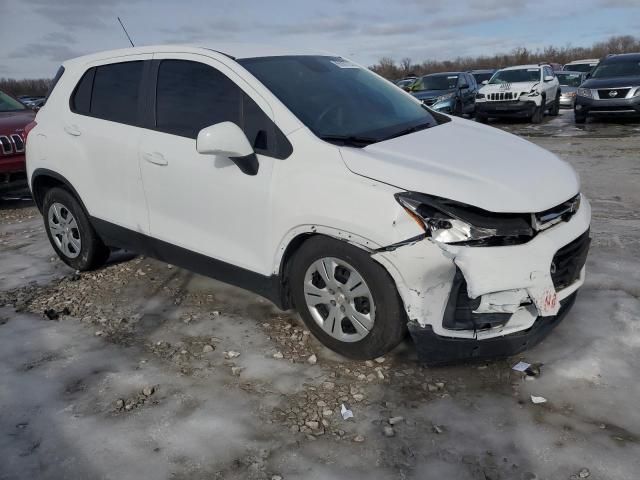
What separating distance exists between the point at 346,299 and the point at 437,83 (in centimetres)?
1530

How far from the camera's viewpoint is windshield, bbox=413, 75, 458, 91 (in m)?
16.8

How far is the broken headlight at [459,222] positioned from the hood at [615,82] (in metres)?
12.8

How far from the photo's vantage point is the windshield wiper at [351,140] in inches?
123

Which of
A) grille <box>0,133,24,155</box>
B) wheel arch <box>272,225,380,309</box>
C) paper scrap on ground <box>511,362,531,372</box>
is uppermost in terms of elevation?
grille <box>0,133,24,155</box>

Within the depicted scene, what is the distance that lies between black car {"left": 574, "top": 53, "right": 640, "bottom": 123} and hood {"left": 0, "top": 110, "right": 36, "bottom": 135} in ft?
41.2

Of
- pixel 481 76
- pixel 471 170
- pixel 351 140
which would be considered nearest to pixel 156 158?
pixel 351 140

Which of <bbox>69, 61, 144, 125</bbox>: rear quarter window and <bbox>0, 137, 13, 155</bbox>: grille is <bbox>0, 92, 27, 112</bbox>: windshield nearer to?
<bbox>0, 137, 13, 155</bbox>: grille

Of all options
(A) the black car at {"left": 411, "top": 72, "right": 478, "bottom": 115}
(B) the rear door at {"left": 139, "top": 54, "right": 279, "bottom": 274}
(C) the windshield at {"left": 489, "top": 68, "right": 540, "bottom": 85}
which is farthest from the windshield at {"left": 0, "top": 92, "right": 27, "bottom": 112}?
(C) the windshield at {"left": 489, "top": 68, "right": 540, "bottom": 85}

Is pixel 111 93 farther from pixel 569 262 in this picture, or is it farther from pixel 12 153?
pixel 12 153

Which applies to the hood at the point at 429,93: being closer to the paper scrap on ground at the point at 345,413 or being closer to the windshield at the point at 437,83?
the windshield at the point at 437,83

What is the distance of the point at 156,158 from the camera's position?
12.2 feet

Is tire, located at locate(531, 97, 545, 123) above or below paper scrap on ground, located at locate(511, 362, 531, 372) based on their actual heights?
above

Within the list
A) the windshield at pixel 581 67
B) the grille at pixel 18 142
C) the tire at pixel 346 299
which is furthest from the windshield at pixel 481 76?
the tire at pixel 346 299

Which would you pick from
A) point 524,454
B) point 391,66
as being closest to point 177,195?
point 524,454
